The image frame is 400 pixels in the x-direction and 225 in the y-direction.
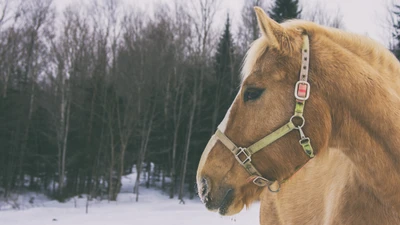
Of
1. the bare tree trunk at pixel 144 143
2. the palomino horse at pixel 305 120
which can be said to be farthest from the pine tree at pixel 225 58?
the palomino horse at pixel 305 120

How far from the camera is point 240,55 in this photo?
22.8 meters

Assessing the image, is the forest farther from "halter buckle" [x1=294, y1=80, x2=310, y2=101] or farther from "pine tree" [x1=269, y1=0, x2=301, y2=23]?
"halter buckle" [x1=294, y1=80, x2=310, y2=101]

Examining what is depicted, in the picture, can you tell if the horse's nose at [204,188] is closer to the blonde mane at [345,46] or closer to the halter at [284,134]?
the halter at [284,134]

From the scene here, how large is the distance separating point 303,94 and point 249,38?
21150mm

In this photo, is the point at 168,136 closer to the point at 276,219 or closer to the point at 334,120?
the point at 276,219

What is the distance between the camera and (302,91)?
1.65 metres

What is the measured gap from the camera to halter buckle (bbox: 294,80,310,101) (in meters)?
1.65

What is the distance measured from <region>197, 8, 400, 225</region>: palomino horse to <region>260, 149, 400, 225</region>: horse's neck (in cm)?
1

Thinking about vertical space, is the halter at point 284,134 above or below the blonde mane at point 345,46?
below

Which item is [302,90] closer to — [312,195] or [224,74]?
[312,195]

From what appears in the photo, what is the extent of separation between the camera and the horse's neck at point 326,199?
1.85 metres

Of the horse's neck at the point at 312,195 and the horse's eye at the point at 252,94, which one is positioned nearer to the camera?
the horse's eye at the point at 252,94

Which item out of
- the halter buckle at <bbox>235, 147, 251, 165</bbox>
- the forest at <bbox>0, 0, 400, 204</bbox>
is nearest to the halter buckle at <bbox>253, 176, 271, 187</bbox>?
the halter buckle at <bbox>235, 147, 251, 165</bbox>

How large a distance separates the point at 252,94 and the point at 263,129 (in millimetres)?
190
